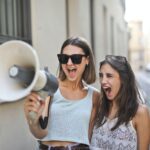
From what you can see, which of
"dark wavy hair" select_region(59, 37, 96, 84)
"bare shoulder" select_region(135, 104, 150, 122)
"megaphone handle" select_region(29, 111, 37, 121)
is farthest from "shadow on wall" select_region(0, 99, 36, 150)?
"bare shoulder" select_region(135, 104, 150, 122)

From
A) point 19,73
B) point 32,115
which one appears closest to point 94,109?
point 32,115

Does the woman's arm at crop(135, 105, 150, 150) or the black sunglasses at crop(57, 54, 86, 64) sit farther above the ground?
the black sunglasses at crop(57, 54, 86, 64)

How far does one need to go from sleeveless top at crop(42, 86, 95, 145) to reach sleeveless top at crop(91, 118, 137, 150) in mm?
110

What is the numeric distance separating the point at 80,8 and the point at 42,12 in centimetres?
306

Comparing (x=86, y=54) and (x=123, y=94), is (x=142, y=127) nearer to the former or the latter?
(x=123, y=94)

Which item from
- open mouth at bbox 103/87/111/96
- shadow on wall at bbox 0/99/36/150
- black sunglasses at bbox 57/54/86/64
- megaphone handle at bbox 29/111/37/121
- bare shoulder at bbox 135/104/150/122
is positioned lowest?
shadow on wall at bbox 0/99/36/150

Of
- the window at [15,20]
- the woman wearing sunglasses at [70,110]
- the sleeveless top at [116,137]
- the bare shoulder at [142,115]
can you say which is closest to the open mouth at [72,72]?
the woman wearing sunglasses at [70,110]

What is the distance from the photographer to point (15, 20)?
4.23 metres

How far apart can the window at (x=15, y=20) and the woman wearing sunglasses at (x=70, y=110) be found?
951 mm

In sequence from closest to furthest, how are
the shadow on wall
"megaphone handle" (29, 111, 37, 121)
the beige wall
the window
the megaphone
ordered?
1. the megaphone
2. "megaphone handle" (29, 111, 37, 121)
3. the shadow on wall
4. the beige wall
5. the window

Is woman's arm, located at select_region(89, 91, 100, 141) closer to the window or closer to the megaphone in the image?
the megaphone

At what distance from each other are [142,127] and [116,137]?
20cm

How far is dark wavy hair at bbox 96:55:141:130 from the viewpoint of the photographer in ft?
9.46

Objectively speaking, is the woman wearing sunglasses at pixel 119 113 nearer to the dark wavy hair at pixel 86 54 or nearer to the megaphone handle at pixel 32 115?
the dark wavy hair at pixel 86 54
